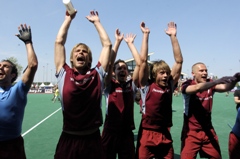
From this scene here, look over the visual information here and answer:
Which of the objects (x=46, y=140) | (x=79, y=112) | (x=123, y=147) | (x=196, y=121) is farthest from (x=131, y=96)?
(x=46, y=140)

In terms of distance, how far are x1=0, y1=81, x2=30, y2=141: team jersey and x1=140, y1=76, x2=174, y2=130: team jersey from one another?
1.94 m

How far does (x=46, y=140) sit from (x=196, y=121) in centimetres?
546

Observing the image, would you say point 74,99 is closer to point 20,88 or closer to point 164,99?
point 20,88

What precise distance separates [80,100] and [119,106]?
1351 mm

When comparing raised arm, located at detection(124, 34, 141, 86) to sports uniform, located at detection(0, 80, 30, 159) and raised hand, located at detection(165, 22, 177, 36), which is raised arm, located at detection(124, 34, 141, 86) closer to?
raised hand, located at detection(165, 22, 177, 36)

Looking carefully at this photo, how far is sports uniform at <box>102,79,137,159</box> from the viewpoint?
4.06m

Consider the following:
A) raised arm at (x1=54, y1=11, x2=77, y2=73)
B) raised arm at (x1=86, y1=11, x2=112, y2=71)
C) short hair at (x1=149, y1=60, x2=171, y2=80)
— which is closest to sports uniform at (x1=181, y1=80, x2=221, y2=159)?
short hair at (x1=149, y1=60, x2=171, y2=80)

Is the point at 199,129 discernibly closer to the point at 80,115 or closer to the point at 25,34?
the point at 80,115

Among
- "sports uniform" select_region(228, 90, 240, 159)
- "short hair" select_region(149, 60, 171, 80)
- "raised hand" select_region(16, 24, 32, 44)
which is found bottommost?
"sports uniform" select_region(228, 90, 240, 159)

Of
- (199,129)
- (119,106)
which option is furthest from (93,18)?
(199,129)

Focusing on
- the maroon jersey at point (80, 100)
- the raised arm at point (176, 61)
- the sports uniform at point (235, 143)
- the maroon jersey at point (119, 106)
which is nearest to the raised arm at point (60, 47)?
the maroon jersey at point (80, 100)

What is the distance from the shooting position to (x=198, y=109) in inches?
166

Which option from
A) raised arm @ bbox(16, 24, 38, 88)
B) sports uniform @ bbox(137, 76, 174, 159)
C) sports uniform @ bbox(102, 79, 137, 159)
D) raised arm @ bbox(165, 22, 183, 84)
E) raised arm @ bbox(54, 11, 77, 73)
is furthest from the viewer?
raised arm @ bbox(165, 22, 183, 84)

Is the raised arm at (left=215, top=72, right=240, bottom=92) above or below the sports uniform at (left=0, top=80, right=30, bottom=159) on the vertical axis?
above
